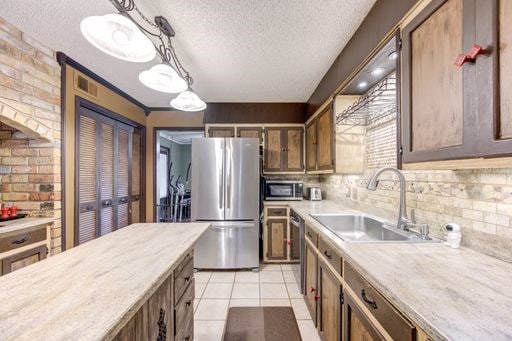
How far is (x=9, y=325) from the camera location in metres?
0.65

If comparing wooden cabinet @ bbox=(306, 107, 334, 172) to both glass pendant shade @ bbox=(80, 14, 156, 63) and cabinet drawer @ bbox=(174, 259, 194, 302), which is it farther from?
glass pendant shade @ bbox=(80, 14, 156, 63)

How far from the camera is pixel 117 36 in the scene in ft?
3.94

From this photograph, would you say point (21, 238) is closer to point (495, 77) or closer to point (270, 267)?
point (270, 267)

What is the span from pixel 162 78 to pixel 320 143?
6.49 feet

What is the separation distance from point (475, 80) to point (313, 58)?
1.76 metres

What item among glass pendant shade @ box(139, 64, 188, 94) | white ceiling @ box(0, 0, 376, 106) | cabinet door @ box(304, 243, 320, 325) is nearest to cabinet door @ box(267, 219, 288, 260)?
cabinet door @ box(304, 243, 320, 325)

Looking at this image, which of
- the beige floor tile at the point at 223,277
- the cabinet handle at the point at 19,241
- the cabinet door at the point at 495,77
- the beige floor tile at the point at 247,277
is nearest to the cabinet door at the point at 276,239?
the beige floor tile at the point at 247,277

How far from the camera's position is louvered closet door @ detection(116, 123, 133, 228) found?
3494mm

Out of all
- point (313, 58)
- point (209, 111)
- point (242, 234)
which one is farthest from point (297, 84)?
point (242, 234)

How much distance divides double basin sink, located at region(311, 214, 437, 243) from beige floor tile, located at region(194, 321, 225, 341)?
1250mm

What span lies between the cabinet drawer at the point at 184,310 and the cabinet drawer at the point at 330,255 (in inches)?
36.1

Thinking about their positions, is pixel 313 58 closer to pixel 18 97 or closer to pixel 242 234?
pixel 242 234

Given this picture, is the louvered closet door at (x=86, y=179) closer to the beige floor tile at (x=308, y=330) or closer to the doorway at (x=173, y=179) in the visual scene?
the beige floor tile at (x=308, y=330)

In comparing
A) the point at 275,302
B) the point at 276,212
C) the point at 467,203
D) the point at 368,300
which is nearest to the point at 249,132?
the point at 276,212
